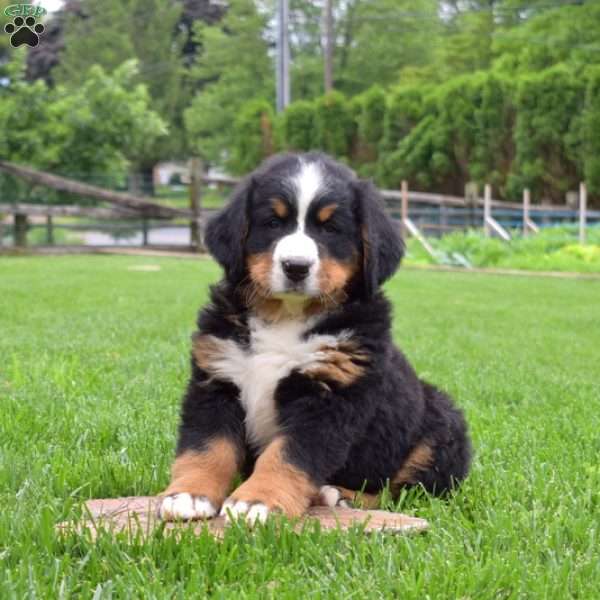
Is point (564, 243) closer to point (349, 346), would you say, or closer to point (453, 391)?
point (453, 391)

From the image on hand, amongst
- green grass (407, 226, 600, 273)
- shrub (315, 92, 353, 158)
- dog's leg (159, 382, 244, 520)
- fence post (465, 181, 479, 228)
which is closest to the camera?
dog's leg (159, 382, 244, 520)

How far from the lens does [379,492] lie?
3.45 metres

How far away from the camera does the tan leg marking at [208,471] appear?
9.99 feet

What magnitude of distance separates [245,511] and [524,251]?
18.1 metres

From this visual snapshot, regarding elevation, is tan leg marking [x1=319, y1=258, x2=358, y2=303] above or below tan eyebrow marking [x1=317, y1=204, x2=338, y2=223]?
below

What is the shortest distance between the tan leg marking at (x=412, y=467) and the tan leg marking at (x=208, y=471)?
2.05ft

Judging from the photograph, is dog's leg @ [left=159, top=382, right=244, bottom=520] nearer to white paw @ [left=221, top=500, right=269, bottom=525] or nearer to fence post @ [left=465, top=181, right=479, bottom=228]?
white paw @ [left=221, top=500, right=269, bottom=525]

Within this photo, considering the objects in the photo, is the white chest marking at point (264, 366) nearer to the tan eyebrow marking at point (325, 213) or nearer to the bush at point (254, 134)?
the tan eyebrow marking at point (325, 213)

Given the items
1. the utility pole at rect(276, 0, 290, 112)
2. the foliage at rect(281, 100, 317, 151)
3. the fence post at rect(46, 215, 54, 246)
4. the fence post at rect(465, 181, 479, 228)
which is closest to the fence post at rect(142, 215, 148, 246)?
the fence post at rect(46, 215, 54, 246)

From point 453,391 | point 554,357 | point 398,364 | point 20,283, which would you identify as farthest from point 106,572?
point 20,283

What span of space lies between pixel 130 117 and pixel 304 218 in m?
22.3

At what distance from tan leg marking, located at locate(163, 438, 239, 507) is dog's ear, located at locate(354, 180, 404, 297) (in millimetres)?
784

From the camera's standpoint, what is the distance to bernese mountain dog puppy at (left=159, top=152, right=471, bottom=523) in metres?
3.13

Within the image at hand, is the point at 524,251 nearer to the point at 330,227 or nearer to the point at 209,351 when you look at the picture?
the point at 330,227
